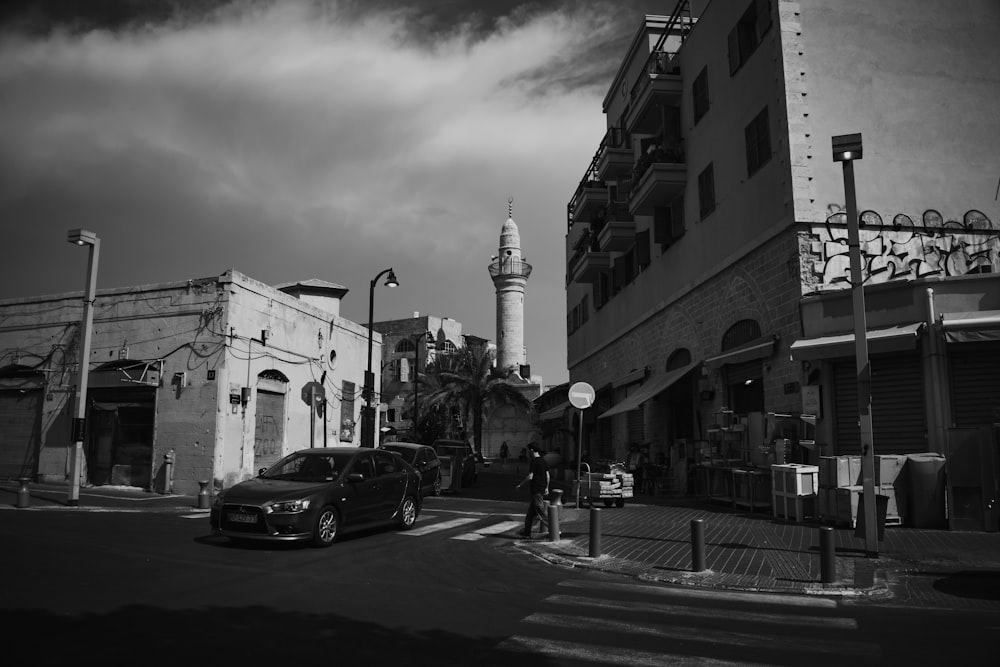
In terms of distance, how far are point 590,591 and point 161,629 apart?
441 centimetres

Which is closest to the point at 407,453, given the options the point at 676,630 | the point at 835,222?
the point at 835,222

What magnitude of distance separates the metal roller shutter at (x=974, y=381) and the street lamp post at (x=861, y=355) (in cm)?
460

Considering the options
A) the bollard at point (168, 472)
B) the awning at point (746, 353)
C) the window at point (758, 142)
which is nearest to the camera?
the awning at point (746, 353)

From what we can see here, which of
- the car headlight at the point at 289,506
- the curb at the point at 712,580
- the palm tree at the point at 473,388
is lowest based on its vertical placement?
the curb at the point at 712,580

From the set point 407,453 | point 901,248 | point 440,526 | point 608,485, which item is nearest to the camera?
point 440,526

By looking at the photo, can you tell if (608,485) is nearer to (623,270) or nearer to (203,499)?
(203,499)

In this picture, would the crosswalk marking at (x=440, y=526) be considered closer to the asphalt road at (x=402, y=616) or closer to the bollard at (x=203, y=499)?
the asphalt road at (x=402, y=616)

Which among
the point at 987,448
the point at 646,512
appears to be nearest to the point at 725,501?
the point at 646,512

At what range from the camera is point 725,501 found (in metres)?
16.9

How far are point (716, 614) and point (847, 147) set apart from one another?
697 cm

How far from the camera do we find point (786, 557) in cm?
991

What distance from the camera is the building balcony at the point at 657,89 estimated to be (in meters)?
23.2

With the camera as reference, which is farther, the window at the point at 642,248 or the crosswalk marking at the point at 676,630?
the window at the point at 642,248

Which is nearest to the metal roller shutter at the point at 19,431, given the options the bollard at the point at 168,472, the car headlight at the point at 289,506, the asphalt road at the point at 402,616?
the bollard at the point at 168,472
